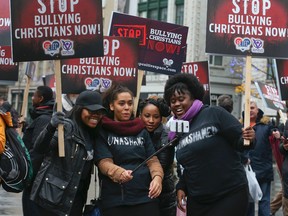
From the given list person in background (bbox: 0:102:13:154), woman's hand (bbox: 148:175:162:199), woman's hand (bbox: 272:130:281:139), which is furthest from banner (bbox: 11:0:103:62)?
woman's hand (bbox: 272:130:281:139)

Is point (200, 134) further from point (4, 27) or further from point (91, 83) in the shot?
point (4, 27)

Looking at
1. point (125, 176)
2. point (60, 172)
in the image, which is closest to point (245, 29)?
point (125, 176)

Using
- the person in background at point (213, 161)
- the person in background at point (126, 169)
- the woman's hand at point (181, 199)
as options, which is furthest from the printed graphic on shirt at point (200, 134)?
the woman's hand at point (181, 199)

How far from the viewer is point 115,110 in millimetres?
5020

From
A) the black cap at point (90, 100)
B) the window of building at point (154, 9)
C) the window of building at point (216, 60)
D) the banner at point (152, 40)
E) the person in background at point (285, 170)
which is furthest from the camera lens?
the window of building at point (154, 9)

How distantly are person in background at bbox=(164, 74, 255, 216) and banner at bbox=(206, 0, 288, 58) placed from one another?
1.36 meters

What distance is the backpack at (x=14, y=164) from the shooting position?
15.8 feet

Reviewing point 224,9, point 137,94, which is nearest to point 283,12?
point 224,9

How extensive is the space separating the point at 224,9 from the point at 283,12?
2.53ft

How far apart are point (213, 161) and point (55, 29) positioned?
204 centimetres

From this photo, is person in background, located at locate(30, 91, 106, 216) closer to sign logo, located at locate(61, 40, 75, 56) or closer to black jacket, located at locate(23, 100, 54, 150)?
sign logo, located at locate(61, 40, 75, 56)

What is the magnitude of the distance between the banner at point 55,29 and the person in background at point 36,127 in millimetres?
853

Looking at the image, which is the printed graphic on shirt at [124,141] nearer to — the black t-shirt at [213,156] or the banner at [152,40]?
the black t-shirt at [213,156]

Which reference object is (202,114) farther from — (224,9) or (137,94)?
(137,94)
